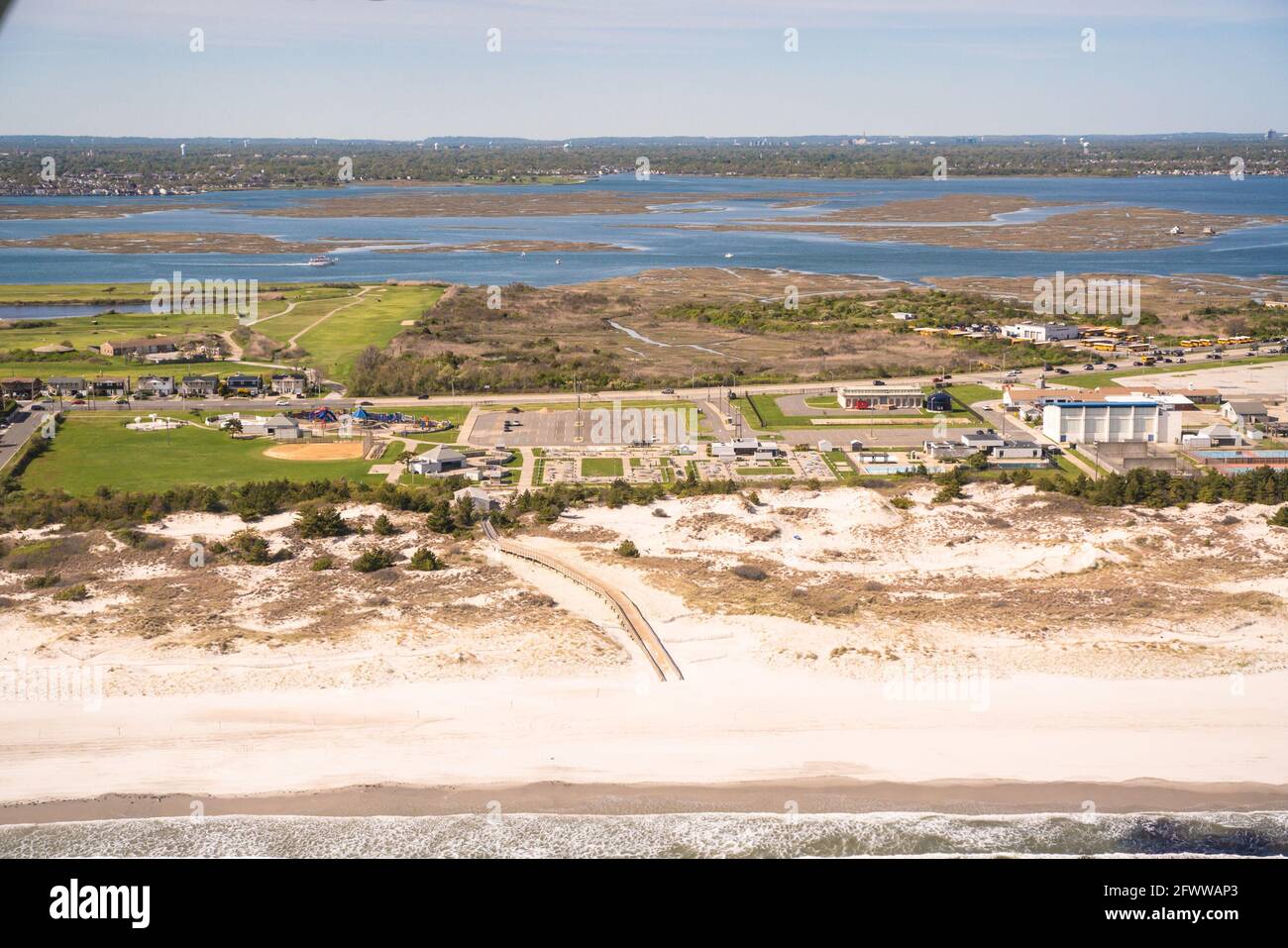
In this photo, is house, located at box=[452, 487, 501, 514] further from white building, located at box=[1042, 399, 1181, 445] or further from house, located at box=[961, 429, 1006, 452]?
white building, located at box=[1042, 399, 1181, 445]

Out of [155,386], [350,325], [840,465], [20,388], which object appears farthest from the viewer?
[350,325]

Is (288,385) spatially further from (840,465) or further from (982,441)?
(982,441)

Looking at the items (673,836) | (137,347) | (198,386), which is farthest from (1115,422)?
(137,347)

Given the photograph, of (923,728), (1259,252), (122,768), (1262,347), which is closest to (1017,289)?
(1262,347)

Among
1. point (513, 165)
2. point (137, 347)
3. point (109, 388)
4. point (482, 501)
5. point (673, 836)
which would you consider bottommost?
point (673, 836)

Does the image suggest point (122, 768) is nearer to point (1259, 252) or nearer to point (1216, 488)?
point (1216, 488)

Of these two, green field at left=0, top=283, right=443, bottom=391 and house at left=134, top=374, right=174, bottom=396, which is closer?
house at left=134, top=374, right=174, bottom=396

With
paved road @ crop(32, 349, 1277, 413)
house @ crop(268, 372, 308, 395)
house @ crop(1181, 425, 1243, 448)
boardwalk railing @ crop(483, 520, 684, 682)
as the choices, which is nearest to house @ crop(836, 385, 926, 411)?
paved road @ crop(32, 349, 1277, 413)
